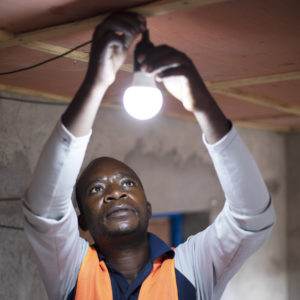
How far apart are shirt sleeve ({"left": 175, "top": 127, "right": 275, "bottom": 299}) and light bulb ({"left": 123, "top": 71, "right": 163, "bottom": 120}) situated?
0.69ft

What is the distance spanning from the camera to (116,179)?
1548 millimetres

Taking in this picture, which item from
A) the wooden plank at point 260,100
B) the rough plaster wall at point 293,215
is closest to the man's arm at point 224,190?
the wooden plank at point 260,100

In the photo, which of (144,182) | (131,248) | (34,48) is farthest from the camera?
(144,182)

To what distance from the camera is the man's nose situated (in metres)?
1.49

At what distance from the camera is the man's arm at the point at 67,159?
1.04 meters

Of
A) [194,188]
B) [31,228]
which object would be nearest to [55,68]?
[31,228]

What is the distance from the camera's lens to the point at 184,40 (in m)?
1.33

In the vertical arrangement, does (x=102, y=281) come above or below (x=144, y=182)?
above

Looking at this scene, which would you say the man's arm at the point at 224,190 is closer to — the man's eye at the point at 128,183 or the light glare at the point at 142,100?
the light glare at the point at 142,100

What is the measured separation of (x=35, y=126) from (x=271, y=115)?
1376 millimetres

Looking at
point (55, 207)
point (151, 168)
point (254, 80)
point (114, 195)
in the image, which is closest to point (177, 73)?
point (55, 207)

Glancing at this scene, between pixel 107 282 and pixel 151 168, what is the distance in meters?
1.29

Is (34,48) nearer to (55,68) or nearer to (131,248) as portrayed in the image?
(55,68)

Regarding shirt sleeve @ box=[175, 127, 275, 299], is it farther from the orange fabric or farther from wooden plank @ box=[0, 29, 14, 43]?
wooden plank @ box=[0, 29, 14, 43]
